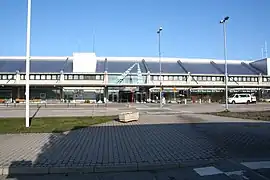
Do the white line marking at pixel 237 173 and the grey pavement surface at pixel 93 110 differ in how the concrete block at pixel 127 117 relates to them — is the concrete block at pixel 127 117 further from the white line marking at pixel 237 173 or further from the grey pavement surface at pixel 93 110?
the white line marking at pixel 237 173

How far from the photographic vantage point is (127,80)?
65.9 meters

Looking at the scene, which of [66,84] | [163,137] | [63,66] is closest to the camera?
[163,137]

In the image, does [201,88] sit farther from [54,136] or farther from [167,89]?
[54,136]

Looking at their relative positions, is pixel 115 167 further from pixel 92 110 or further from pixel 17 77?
pixel 17 77

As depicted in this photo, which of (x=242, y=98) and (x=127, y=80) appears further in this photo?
(x=127, y=80)

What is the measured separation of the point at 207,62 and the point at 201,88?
13050mm

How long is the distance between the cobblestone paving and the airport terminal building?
52920mm

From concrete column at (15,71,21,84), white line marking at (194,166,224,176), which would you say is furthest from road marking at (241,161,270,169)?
concrete column at (15,71,21,84)

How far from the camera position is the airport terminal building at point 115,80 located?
212 feet

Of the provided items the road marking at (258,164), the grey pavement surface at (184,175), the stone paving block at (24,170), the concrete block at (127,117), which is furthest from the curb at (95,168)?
the concrete block at (127,117)

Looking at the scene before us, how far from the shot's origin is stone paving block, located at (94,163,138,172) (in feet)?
23.1

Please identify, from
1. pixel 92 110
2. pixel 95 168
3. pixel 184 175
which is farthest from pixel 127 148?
pixel 92 110

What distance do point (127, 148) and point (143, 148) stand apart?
516mm

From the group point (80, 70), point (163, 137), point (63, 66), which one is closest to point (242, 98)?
point (80, 70)
